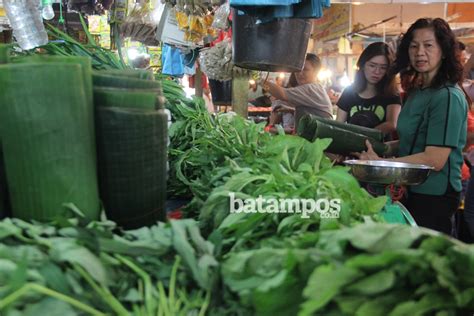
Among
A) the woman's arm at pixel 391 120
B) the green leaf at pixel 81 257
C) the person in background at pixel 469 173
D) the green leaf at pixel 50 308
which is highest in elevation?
the green leaf at pixel 81 257

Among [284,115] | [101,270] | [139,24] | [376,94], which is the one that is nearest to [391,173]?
[376,94]

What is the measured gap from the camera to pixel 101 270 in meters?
0.65

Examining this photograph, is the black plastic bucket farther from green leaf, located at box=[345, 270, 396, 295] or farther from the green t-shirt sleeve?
green leaf, located at box=[345, 270, 396, 295]

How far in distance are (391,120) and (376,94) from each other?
235mm

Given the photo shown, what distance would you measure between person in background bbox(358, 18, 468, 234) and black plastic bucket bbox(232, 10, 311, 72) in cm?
75

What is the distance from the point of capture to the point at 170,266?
2.28 feet

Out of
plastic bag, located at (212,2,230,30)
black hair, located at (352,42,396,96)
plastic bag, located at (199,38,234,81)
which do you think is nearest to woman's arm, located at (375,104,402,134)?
black hair, located at (352,42,396,96)

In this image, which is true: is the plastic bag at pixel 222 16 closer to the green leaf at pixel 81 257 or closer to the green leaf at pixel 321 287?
the green leaf at pixel 81 257

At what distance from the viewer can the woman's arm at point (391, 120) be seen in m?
3.15

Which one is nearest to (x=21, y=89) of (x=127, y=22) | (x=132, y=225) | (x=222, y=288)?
(x=132, y=225)

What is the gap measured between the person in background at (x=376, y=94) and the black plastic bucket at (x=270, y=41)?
1.28 m

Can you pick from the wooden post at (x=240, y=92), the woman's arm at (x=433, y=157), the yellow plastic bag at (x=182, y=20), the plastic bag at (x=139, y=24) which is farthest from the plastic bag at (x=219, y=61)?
the woman's arm at (x=433, y=157)

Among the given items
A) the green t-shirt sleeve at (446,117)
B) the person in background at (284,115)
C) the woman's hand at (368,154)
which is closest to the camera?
the green t-shirt sleeve at (446,117)

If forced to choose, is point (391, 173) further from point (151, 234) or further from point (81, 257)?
point (81, 257)
